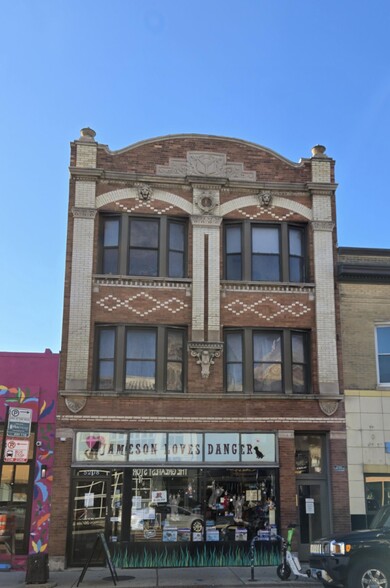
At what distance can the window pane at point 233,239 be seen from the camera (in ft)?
63.0

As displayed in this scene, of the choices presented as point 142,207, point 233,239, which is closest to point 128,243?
point 142,207

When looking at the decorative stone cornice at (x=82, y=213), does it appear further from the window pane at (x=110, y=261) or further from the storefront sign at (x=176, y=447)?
the storefront sign at (x=176, y=447)

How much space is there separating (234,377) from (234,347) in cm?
86

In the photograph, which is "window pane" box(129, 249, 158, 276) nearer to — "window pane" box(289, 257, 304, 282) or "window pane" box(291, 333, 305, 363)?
"window pane" box(289, 257, 304, 282)

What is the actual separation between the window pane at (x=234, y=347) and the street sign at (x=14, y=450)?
6.34 m

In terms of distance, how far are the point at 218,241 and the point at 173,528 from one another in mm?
8044

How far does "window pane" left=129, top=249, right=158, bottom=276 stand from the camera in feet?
61.2

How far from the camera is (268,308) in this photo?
18.6 metres

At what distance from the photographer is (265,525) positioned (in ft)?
56.6

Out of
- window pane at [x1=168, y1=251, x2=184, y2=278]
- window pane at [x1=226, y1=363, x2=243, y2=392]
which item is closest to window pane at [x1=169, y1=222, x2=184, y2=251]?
window pane at [x1=168, y1=251, x2=184, y2=278]

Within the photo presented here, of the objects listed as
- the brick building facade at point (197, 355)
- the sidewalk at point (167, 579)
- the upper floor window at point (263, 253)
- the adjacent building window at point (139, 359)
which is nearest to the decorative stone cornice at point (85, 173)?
the brick building facade at point (197, 355)

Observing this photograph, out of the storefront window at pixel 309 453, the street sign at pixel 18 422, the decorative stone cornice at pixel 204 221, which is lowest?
the storefront window at pixel 309 453

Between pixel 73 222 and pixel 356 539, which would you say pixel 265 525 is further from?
pixel 73 222

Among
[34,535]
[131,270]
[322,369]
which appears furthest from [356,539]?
[131,270]
